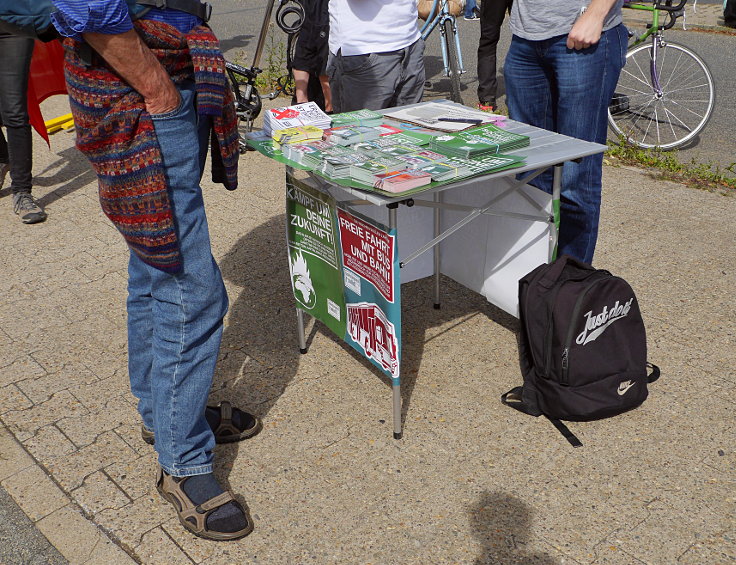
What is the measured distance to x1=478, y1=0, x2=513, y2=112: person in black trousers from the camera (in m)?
7.15

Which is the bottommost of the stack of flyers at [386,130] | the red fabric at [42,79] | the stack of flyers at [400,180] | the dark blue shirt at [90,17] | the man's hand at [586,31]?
the red fabric at [42,79]

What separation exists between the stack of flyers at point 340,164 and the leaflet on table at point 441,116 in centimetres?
54

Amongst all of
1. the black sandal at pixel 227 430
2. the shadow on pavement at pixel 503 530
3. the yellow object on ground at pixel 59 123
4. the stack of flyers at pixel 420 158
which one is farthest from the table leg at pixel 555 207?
the yellow object on ground at pixel 59 123

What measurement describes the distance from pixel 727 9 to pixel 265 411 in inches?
447

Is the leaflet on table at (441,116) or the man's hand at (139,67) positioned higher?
the man's hand at (139,67)

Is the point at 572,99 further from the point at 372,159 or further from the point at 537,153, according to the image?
the point at 372,159

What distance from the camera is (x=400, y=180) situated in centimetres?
263

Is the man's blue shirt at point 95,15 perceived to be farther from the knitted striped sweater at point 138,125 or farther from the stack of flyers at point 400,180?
the stack of flyers at point 400,180

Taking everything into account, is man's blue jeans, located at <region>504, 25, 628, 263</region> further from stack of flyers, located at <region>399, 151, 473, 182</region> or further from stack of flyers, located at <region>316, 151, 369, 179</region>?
stack of flyers, located at <region>316, 151, 369, 179</region>

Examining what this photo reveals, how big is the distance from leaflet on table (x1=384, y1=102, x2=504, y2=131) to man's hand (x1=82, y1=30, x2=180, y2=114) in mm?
1368

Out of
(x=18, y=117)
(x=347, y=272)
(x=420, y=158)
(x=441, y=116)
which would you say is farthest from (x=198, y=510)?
(x=18, y=117)

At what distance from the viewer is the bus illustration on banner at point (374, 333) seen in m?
2.98

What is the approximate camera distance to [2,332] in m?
3.93

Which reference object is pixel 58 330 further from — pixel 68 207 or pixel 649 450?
pixel 649 450
